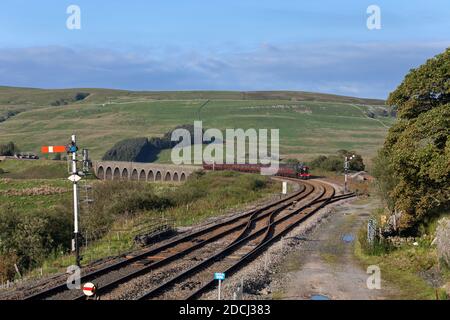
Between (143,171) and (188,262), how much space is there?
81.6m

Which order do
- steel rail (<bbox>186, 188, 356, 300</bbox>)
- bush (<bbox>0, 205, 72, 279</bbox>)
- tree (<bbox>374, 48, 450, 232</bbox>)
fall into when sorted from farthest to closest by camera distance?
bush (<bbox>0, 205, 72, 279</bbox>) → tree (<bbox>374, 48, 450, 232</bbox>) → steel rail (<bbox>186, 188, 356, 300</bbox>)

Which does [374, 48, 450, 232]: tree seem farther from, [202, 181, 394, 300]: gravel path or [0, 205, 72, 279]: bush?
[0, 205, 72, 279]: bush

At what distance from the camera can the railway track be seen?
54.5 ft

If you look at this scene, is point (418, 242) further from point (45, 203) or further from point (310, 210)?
point (45, 203)

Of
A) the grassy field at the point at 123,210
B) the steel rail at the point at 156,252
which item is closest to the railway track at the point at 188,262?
the steel rail at the point at 156,252

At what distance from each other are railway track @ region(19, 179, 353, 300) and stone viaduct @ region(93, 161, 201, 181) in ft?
172

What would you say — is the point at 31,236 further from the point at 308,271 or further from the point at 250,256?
the point at 308,271

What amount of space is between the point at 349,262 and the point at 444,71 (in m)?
9.08

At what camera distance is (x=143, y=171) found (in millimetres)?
101688

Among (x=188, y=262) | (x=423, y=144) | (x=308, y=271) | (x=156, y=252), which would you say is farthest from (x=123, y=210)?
(x=423, y=144)

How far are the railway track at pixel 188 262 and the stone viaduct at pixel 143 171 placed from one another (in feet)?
172

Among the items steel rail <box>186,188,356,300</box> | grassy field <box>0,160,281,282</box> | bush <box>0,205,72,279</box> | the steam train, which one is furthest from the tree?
the steam train

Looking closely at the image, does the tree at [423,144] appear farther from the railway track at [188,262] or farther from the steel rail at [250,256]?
the railway track at [188,262]
